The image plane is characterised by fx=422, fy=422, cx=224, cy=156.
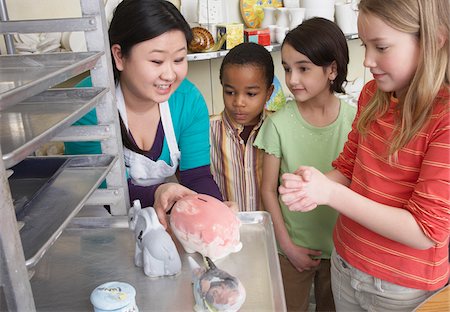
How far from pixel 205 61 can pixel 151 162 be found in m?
1.49

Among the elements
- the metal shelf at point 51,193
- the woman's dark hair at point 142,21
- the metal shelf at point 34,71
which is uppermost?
the woman's dark hair at point 142,21

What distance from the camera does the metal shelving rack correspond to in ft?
1.68

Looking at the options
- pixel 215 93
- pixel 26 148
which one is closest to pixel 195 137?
pixel 26 148

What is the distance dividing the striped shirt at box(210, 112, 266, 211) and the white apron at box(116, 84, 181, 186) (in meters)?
0.33

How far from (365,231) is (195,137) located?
1.84 ft

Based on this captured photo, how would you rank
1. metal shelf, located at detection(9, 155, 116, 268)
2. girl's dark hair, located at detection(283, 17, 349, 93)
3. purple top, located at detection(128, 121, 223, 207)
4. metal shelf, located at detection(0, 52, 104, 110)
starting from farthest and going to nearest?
1. girl's dark hair, located at detection(283, 17, 349, 93)
2. purple top, located at detection(128, 121, 223, 207)
3. metal shelf, located at detection(9, 155, 116, 268)
4. metal shelf, located at detection(0, 52, 104, 110)

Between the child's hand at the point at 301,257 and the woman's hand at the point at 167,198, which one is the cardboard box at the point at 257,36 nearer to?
the child's hand at the point at 301,257

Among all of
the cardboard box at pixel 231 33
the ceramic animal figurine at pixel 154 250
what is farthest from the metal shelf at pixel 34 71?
the cardboard box at pixel 231 33

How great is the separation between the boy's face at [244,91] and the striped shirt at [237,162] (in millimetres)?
47

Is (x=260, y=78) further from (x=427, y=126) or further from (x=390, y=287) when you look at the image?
(x=390, y=287)

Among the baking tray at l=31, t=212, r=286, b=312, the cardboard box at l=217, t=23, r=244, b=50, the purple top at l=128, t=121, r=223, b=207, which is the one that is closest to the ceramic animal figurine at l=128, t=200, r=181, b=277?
the baking tray at l=31, t=212, r=286, b=312

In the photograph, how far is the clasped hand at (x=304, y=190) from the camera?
0.93 m

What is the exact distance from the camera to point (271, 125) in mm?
1477

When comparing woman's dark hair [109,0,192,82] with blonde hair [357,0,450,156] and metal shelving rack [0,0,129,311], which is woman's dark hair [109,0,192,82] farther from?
blonde hair [357,0,450,156]
